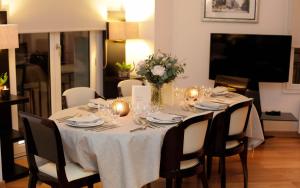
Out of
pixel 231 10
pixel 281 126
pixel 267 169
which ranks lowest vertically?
pixel 267 169

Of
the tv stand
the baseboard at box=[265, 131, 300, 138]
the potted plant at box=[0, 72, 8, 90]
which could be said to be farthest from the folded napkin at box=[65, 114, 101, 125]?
the baseboard at box=[265, 131, 300, 138]

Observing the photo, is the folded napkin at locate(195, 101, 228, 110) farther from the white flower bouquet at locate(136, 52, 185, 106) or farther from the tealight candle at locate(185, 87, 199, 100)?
the white flower bouquet at locate(136, 52, 185, 106)

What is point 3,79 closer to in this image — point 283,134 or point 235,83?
point 235,83

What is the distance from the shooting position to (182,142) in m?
3.46

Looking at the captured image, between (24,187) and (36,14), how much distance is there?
1941 millimetres

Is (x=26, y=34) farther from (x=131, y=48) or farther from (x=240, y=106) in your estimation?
(x=240, y=106)

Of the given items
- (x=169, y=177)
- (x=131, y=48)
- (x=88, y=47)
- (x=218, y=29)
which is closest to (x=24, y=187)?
(x=169, y=177)

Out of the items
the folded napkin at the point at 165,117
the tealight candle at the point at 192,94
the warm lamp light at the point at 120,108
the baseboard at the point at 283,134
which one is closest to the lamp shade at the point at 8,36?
the warm lamp light at the point at 120,108

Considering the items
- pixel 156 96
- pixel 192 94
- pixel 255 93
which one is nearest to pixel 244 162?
pixel 192 94

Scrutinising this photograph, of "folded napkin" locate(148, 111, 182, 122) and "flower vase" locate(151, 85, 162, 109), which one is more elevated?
"flower vase" locate(151, 85, 162, 109)

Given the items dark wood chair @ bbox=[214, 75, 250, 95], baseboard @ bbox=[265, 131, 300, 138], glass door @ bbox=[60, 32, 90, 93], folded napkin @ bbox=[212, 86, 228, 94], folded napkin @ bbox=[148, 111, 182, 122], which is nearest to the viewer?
folded napkin @ bbox=[148, 111, 182, 122]

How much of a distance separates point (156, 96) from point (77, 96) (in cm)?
80

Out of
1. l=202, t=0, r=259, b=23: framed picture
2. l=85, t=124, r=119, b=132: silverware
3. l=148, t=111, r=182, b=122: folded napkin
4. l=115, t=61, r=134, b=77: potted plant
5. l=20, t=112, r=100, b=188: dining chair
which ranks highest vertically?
l=202, t=0, r=259, b=23: framed picture

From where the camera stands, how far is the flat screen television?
5945mm
